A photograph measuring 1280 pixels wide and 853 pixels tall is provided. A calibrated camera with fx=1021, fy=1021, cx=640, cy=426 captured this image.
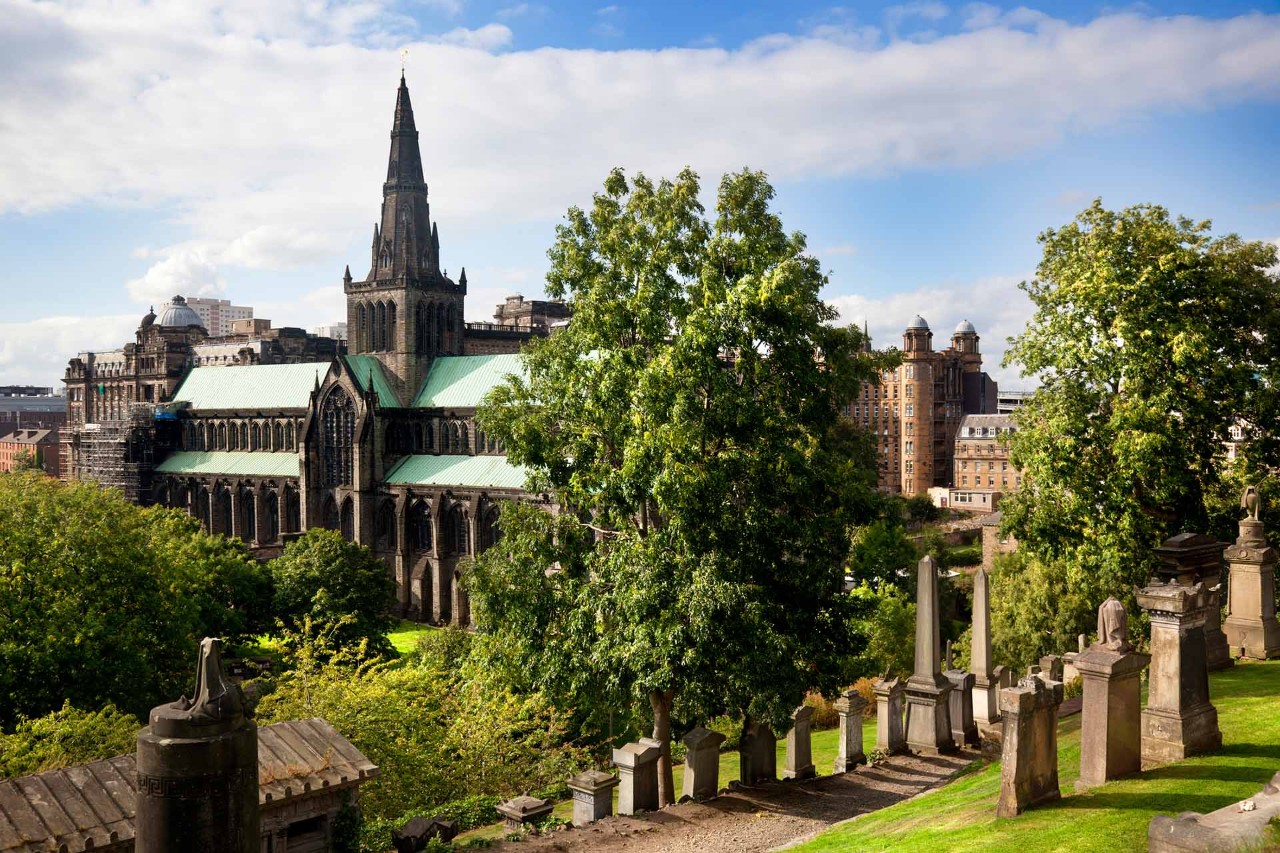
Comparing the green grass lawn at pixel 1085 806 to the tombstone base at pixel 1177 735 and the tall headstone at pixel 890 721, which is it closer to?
the tombstone base at pixel 1177 735

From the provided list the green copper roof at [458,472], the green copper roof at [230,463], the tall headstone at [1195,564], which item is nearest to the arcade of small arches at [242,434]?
the green copper roof at [230,463]

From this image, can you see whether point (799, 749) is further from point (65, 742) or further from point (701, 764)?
point (65, 742)

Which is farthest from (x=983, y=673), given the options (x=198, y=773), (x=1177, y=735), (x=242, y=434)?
(x=242, y=434)

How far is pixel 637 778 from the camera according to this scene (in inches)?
674

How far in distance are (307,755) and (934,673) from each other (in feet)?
38.7

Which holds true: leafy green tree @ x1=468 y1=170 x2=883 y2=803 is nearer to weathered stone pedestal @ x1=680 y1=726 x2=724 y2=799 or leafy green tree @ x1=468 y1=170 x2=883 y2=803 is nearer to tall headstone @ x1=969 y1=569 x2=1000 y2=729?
weathered stone pedestal @ x1=680 y1=726 x2=724 y2=799

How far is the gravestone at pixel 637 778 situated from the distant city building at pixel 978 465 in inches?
3385

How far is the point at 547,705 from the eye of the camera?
85.3ft

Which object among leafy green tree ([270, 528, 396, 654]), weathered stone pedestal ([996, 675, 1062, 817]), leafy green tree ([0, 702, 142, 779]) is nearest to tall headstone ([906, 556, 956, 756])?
weathered stone pedestal ([996, 675, 1062, 817])

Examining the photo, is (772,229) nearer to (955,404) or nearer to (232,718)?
(232,718)

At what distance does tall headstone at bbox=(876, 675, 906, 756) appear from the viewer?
20.4m

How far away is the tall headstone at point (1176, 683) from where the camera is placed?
13.1 meters

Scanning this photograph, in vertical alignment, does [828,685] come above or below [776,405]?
below

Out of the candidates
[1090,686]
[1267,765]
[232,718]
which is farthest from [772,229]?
[232,718]
